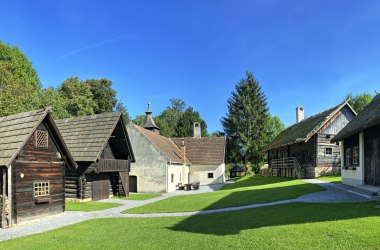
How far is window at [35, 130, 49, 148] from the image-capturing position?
16673 mm

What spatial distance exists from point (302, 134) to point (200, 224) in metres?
23.9

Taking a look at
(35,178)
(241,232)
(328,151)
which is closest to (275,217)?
(241,232)

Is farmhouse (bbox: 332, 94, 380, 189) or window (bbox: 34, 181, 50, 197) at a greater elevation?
farmhouse (bbox: 332, 94, 380, 189)

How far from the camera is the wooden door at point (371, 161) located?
55.9ft

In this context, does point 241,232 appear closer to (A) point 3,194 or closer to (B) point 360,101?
(A) point 3,194

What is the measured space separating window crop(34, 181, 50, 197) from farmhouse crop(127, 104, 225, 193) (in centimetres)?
1715

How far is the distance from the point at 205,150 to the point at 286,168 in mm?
12503

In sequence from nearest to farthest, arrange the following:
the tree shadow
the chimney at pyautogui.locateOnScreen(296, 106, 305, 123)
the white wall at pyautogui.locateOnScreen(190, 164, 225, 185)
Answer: the tree shadow < the white wall at pyautogui.locateOnScreen(190, 164, 225, 185) < the chimney at pyautogui.locateOnScreen(296, 106, 305, 123)

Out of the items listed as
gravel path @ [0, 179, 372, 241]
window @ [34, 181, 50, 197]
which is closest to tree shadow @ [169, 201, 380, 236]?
gravel path @ [0, 179, 372, 241]

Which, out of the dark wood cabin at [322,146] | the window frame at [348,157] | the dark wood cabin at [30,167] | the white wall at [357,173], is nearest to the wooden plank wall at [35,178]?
the dark wood cabin at [30,167]

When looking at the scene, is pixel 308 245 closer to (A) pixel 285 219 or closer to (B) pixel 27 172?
(A) pixel 285 219

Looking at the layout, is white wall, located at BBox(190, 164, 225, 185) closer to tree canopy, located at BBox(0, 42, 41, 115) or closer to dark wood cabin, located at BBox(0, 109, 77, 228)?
tree canopy, located at BBox(0, 42, 41, 115)

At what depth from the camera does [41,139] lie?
1700cm

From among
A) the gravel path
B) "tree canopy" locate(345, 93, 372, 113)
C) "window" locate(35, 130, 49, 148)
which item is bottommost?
the gravel path
